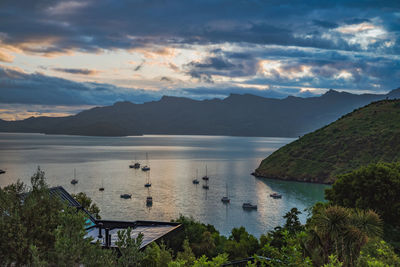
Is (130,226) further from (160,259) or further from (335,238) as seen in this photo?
(335,238)

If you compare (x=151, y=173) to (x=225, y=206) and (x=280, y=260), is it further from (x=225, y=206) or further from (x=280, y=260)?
(x=280, y=260)

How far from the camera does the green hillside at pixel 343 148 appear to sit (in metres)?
115

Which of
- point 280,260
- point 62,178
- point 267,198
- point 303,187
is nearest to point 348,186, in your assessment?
point 280,260

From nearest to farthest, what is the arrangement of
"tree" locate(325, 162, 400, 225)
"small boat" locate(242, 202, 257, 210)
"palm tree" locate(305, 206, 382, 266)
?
"palm tree" locate(305, 206, 382, 266)
"tree" locate(325, 162, 400, 225)
"small boat" locate(242, 202, 257, 210)

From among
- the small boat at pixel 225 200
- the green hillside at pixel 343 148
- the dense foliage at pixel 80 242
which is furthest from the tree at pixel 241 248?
the green hillside at pixel 343 148

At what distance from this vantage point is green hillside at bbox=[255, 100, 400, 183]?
11506 centimetres

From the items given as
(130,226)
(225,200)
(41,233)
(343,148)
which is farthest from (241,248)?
(343,148)

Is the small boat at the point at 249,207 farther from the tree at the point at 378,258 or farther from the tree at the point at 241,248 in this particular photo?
the tree at the point at 378,258

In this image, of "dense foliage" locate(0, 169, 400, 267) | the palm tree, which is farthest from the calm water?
"dense foliage" locate(0, 169, 400, 267)

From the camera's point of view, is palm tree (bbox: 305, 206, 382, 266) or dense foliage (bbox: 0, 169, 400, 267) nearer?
dense foliage (bbox: 0, 169, 400, 267)

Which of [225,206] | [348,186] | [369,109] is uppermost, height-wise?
[369,109]

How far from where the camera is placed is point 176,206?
8350 centimetres

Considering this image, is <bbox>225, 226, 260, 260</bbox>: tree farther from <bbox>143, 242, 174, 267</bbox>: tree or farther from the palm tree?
<bbox>143, 242, 174, 267</bbox>: tree

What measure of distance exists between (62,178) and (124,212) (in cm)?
5750
